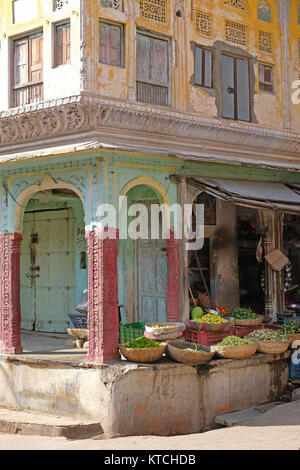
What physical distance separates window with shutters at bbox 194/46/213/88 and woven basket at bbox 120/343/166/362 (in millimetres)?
4881

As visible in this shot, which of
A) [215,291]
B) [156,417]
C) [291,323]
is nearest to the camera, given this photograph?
[156,417]

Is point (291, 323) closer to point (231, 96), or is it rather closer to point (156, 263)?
point (156, 263)

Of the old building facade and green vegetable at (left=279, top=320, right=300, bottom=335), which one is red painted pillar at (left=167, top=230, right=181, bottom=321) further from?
green vegetable at (left=279, top=320, right=300, bottom=335)

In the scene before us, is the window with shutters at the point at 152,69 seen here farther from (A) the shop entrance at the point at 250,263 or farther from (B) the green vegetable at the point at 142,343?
(B) the green vegetable at the point at 142,343

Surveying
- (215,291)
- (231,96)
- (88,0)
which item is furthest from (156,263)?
(88,0)

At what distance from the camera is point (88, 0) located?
9.80 metres

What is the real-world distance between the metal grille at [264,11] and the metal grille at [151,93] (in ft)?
9.97

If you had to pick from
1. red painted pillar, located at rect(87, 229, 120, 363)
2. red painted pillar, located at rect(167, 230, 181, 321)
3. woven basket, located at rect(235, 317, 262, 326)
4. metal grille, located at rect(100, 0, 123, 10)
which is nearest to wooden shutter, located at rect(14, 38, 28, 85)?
metal grille, located at rect(100, 0, 123, 10)

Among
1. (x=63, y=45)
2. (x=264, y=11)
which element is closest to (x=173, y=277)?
(x=63, y=45)

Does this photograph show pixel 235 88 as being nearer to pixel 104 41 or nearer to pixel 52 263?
pixel 104 41

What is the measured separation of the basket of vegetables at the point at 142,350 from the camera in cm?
938

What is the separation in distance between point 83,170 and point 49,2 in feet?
9.47

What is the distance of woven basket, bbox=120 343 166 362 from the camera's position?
9.37 metres

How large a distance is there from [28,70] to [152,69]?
2.11m
